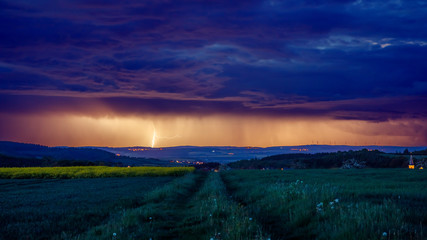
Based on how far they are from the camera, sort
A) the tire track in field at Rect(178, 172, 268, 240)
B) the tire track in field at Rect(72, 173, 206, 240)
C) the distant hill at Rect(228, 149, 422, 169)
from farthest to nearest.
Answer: the distant hill at Rect(228, 149, 422, 169) → the tire track in field at Rect(72, 173, 206, 240) → the tire track in field at Rect(178, 172, 268, 240)

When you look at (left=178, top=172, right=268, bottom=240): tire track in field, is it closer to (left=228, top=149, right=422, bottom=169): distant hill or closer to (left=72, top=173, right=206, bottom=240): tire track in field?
(left=72, top=173, right=206, bottom=240): tire track in field

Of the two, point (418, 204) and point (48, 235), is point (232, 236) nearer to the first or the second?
point (48, 235)

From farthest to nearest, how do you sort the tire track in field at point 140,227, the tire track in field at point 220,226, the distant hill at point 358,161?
the distant hill at point 358,161, the tire track in field at point 140,227, the tire track in field at point 220,226

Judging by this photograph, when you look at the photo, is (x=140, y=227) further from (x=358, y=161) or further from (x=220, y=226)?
(x=358, y=161)

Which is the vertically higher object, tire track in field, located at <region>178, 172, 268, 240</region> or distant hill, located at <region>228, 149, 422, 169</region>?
tire track in field, located at <region>178, 172, 268, 240</region>

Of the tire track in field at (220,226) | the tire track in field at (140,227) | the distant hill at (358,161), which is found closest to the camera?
the tire track in field at (220,226)

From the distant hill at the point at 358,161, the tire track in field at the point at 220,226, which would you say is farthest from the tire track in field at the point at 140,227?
the distant hill at the point at 358,161

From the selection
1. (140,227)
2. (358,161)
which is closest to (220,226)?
(140,227)

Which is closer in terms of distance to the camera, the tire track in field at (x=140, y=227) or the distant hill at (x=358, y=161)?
the tire track in field at (x=140, y=227)

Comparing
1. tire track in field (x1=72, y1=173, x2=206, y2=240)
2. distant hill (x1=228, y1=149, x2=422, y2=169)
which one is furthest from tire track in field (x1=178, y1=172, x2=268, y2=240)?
distant hill (x1=228, y1=149, x2=422, y2=169)

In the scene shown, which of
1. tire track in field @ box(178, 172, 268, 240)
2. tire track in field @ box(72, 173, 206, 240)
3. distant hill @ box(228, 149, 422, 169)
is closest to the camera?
tire track in field @ box(178, 172, 268, 240)

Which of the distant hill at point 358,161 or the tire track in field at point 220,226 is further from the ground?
the tire track in field at point 220,226

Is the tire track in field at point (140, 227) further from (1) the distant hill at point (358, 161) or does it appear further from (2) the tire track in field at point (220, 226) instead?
(1) the distant hill at point (358, 161)

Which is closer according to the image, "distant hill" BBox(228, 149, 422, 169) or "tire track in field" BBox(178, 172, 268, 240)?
"tire track in field" BBox(178, 172, 268, 240)
